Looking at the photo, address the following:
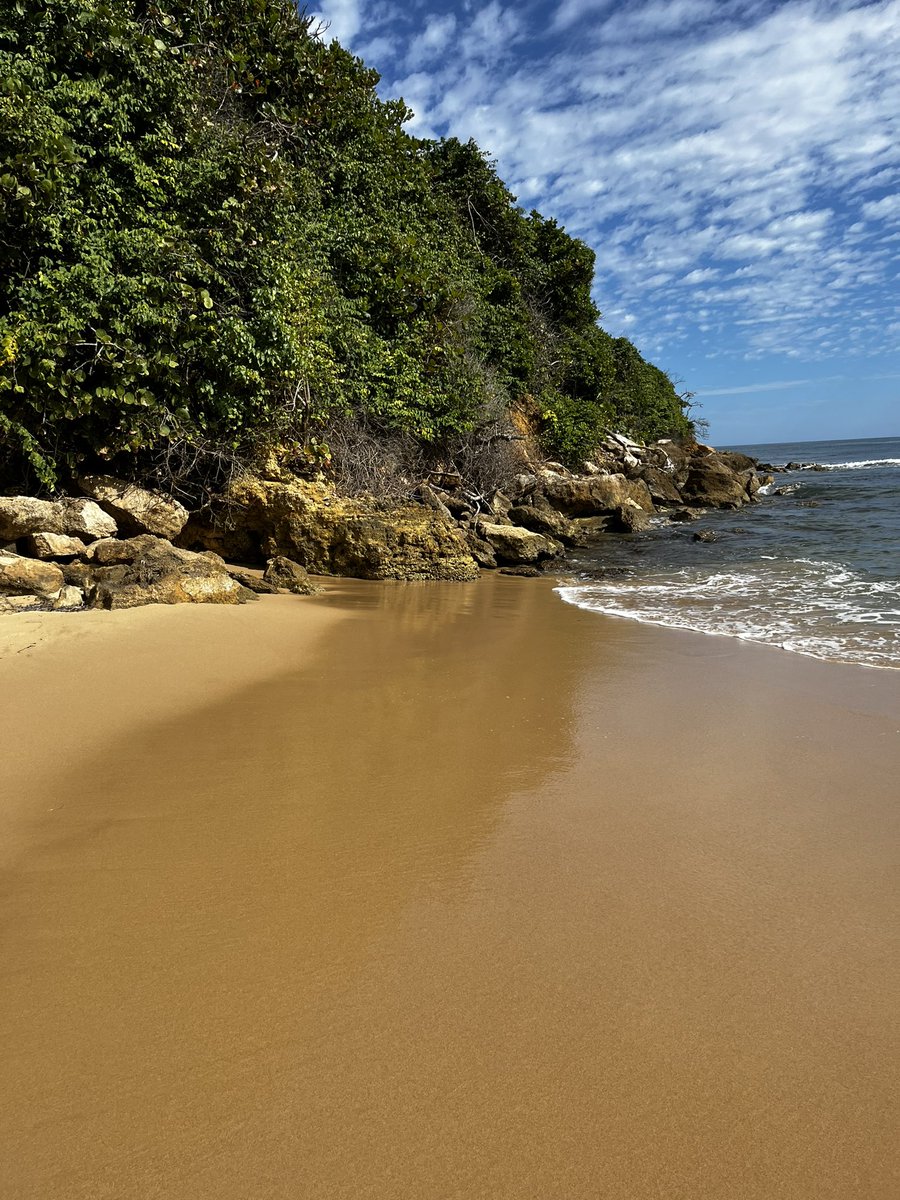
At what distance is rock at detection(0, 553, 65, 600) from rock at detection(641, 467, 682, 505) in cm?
2001

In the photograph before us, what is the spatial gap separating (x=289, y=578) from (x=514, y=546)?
5024mm

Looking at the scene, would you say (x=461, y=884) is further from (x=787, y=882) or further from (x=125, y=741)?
(x=125, y=741)

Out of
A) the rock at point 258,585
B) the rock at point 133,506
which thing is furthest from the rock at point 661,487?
the rock at point 133,506

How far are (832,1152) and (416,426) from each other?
13068 millimetres

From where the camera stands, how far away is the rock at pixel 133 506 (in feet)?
30.1

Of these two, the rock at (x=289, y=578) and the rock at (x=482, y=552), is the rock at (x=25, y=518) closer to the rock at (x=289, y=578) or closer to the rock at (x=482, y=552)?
the rock at (x=289, y=578)

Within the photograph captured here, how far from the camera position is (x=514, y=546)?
12672mm

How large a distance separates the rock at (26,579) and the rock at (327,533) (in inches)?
140

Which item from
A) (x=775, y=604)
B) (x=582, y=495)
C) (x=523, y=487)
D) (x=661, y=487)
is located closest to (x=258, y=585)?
(x=775, y=604)

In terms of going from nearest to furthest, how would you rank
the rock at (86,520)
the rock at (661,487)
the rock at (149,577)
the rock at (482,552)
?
the rock at (149,577) < the rock at (86,520) < the rock at (482,552) < the rock at (661,487)

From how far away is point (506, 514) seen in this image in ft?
50.3

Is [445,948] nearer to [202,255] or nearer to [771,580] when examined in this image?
[771,580]

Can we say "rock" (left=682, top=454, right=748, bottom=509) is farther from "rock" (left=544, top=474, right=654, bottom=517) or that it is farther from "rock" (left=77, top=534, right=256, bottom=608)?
"rock" (left=77, top=534, right=256, bottom=608)

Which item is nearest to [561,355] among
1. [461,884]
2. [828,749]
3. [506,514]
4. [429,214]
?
[429,214]
